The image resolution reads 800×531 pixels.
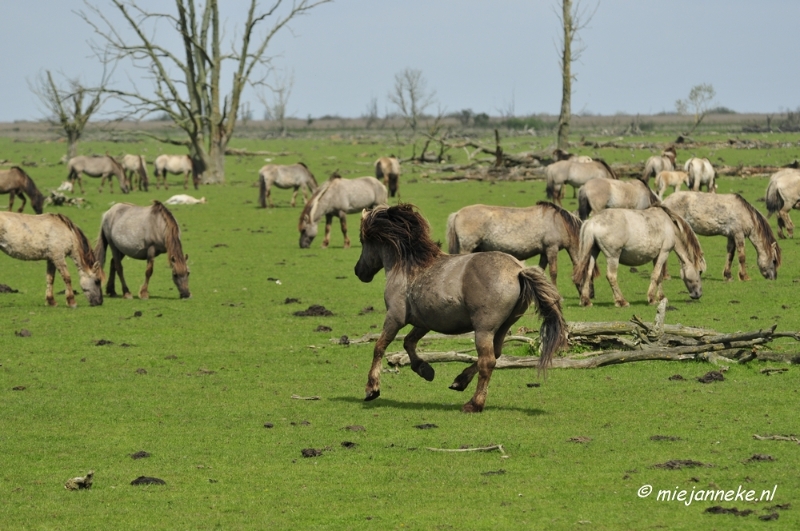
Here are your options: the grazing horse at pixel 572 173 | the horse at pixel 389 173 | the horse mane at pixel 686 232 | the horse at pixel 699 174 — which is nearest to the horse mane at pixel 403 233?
the horse mane at pixel 686 232

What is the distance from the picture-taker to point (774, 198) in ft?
89.1

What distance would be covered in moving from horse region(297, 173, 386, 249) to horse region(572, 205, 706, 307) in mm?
11831

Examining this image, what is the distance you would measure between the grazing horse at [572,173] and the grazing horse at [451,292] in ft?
74.9

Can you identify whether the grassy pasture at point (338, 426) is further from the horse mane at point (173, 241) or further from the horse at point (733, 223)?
the horse at point (733, 223)

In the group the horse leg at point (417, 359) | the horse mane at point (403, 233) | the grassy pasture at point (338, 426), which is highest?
the horse mane at point (403, 233)

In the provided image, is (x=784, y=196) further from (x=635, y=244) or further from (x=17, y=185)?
(x=17, y=185)

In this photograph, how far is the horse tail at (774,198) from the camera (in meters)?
27.0

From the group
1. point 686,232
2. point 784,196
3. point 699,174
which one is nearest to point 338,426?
point 686,232

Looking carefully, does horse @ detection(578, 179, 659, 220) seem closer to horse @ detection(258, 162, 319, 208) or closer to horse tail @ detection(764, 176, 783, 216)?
horse tail @ detection(764, 176, 783, 216)

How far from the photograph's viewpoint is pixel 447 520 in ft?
23.4

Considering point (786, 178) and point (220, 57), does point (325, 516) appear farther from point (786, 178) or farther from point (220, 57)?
point (220, 57)

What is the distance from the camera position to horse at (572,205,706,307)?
17.2 metres

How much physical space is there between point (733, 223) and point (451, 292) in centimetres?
1250

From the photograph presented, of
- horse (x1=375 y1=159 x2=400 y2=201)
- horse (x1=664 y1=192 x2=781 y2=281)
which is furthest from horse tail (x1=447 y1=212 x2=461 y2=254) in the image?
horse (x1=375 y1=159 x2=400 y2=201)
